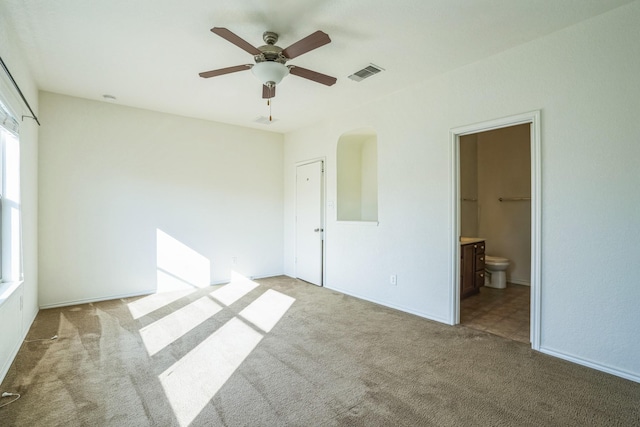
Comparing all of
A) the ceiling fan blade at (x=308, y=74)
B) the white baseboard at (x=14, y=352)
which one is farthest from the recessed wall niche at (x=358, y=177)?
the white baseboard at (x=14, y=352)

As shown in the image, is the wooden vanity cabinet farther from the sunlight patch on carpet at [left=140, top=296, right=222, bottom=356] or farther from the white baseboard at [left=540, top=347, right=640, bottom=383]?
the sunlight patch on carpet at [left=140, top=296, right=222, bottom=356]

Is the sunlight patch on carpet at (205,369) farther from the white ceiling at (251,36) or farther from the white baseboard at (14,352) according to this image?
the white ceiling at (251,36)

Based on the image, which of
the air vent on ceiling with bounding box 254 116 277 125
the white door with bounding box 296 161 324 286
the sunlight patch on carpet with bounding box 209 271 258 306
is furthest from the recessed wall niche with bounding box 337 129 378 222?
the sunlight patch on carpet with bounding box 209 271 258 306

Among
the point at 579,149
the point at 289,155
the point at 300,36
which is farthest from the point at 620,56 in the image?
the point at 289,155

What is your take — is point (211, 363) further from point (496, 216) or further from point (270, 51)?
point (496, 216)

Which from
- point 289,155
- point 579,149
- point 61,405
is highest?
point 289,155

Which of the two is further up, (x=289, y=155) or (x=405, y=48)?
(x=405, y=48)

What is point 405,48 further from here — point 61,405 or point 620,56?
point 61,405

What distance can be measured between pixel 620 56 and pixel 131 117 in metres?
5.32

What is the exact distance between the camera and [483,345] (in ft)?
9.27

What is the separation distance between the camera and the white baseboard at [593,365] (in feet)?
7.38

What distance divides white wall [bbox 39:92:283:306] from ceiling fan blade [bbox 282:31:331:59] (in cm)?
311

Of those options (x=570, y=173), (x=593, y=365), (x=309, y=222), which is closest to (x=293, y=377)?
(x=593, y=365)

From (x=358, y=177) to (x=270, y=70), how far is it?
3.06 meters
